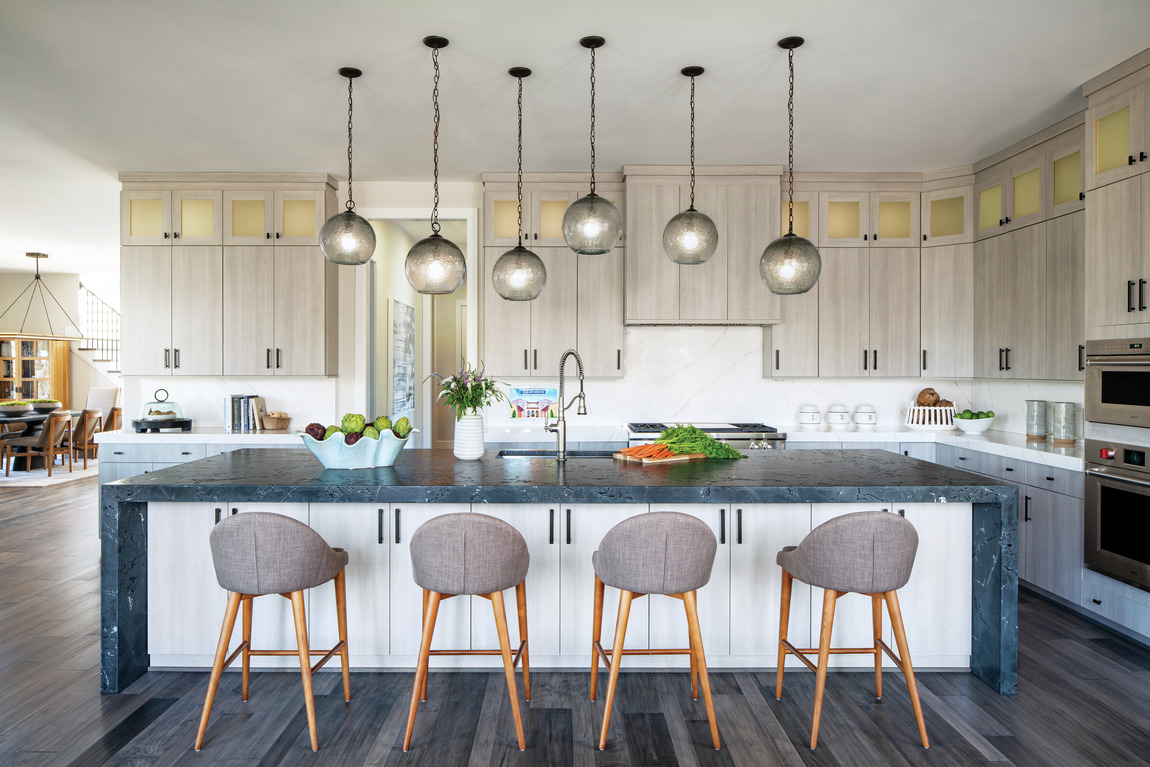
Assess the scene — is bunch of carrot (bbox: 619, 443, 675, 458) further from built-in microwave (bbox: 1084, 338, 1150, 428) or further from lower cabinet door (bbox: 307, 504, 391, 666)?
built-in microwave (bbox: 1084, 338, 1150, 428)

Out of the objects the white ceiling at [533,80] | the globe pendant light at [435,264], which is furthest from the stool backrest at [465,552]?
the white ceiling at [533,80]

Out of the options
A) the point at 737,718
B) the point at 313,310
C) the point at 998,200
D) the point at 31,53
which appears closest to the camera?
the point at 737,718

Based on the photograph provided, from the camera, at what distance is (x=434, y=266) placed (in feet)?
10.2

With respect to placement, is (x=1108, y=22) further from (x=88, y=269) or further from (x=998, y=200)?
(x=88, y=269)

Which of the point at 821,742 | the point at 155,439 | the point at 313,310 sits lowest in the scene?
the point at 821,742

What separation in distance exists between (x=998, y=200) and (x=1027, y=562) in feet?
7.98

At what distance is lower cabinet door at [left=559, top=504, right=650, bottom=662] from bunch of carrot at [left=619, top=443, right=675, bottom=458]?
43 centimetres

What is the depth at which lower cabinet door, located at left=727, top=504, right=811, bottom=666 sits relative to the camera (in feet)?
9.43

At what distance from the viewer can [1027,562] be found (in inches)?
159

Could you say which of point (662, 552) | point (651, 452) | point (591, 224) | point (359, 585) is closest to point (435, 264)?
point (591, 224)

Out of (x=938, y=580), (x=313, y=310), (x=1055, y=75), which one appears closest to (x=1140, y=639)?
(x=938, y=580)

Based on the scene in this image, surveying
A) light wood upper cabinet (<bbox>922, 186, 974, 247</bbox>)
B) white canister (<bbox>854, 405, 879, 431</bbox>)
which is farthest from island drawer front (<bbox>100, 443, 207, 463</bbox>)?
light wood upper cabinet (<bbox>922, 186, 974, 247</bbox>)

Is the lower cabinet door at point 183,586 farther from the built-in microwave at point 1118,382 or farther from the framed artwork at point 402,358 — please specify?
the built-in microwave at point 1118,382

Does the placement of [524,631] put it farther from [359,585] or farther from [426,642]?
[359,585]
